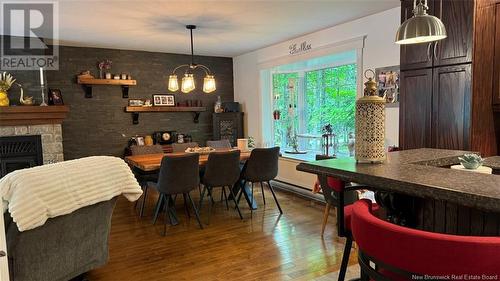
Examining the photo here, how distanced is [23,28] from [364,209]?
188 inches

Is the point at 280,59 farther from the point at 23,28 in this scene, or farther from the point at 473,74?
the point at 23,28

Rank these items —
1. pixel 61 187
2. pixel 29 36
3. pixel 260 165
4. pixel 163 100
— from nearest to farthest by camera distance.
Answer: pixel 61 187, pixel 260 165, pixel 29 36, pixel 163 100

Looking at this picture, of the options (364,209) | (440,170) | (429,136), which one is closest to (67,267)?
(364,209)

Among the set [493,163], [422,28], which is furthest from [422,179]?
[493,163]

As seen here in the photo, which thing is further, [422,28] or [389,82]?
[389,82]

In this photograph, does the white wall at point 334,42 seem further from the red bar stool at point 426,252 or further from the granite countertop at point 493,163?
the red bar stool at point 426,252

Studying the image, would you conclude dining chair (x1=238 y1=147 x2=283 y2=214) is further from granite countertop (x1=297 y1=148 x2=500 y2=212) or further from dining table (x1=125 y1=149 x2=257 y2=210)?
granite countertop (x1=297 y1=148 x2=500 y2=212)

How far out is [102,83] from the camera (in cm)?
549

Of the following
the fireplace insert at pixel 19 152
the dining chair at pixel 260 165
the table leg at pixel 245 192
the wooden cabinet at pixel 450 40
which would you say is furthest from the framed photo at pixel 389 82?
the fireplace insert at pixel 19 152

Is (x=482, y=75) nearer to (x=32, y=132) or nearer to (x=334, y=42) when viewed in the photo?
(x=334, y=42)

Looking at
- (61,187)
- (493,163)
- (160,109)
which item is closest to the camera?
(493,163)

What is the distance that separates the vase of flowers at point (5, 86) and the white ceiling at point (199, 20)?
2.89ft

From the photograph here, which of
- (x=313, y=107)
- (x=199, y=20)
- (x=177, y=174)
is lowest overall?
(x=177, y=174)

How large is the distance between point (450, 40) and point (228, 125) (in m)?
4.33
